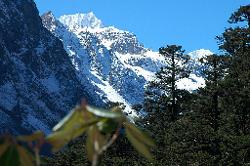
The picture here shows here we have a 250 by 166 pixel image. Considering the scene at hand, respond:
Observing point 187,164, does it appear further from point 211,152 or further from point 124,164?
point 124,164

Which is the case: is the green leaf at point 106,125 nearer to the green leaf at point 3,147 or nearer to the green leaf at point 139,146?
the green leaf at point 139,146

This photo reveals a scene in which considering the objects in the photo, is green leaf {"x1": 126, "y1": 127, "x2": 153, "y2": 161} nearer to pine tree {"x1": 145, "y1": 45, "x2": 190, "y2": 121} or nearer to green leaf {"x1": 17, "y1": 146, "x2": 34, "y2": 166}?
green leaf {"x1": 17, "y1": 146, "x2": 34, "y2": 166}

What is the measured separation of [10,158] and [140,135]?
0.66 ft

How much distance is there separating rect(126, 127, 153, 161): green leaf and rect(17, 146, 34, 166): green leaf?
0.15 meters

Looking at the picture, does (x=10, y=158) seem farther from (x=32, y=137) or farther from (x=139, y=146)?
(x=139, y=146)

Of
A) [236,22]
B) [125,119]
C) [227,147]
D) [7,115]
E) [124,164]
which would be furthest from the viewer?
[7,115]

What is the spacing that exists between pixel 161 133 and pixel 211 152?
8.40m

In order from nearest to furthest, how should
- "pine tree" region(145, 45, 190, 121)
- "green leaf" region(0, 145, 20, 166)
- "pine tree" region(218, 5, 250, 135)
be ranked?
"green leaf" region(0, 145, 20, 166)
"pine tree" region(218, 5, 250, 135)
"pine tree" region(145, 45, 190, 121)

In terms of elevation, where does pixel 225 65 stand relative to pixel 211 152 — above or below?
above

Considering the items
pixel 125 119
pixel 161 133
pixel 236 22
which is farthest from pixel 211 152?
pixel 125 119

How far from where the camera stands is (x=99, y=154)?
72 centimetres

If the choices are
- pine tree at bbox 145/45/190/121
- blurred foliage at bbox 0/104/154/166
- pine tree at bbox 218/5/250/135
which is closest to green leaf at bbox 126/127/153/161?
blurred foliage at bbox 0/104/154/166

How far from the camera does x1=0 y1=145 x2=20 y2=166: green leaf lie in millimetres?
708

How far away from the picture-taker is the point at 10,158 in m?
0.71
